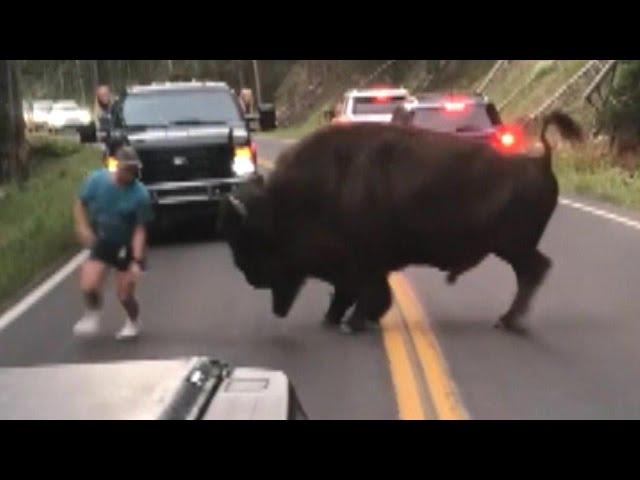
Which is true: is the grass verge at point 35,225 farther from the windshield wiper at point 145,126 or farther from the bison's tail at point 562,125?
the bison's tail at point 562,125

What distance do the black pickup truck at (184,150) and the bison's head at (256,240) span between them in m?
7.42

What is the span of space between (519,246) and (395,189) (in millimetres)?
1224

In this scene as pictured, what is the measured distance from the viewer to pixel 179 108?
21188 mm

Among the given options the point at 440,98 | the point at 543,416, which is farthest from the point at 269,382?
the point at 440,98

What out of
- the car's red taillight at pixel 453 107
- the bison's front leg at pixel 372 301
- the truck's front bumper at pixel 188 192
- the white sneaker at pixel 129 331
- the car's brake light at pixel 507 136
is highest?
the car's red taillight at pixel 453 107

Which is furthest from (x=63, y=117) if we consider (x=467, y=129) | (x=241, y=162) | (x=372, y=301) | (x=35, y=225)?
(x=372, y=301)

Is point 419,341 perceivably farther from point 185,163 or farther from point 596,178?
point 596,178

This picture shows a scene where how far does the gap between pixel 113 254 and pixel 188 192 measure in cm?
746

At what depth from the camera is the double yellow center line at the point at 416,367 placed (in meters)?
9.11

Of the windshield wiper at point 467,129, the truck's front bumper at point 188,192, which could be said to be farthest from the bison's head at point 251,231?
the windshield wiper at point 467,129

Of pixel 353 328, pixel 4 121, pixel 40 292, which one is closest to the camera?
pixel 353 328

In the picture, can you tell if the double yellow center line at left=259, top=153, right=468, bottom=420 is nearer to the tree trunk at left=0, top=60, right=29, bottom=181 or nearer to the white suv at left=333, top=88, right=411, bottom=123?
the white suv at left=333, top=88, right=411, bottom=123

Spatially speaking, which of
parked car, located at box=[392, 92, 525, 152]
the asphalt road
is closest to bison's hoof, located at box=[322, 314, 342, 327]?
the asphalt road

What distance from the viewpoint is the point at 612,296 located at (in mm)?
13977
